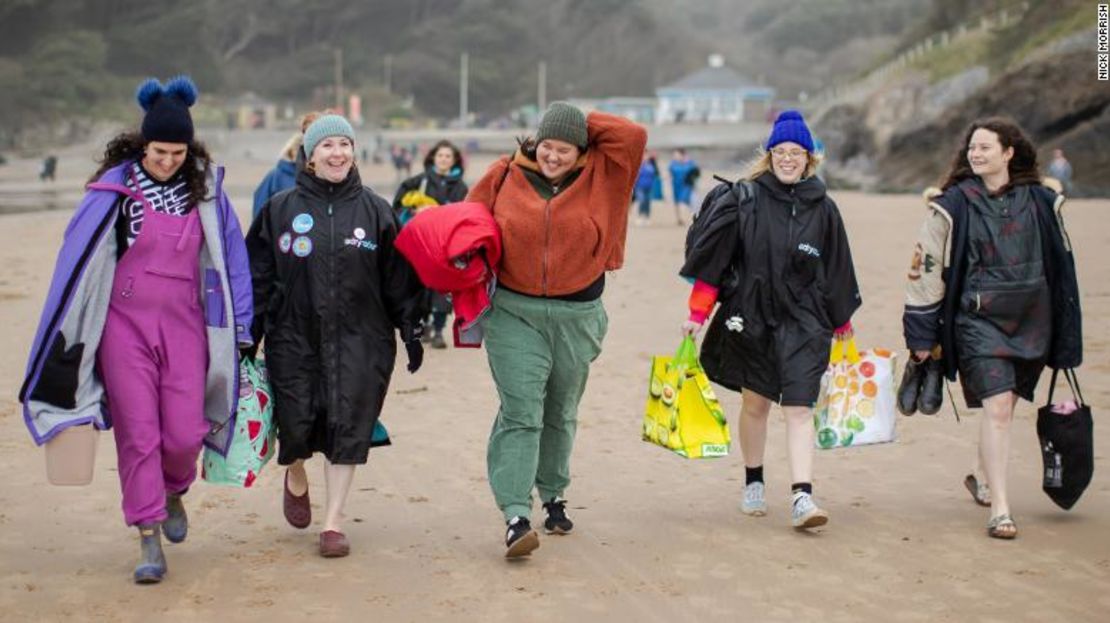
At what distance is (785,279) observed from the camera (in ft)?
22.0

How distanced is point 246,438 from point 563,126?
68.6 inches

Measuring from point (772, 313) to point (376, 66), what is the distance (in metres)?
120

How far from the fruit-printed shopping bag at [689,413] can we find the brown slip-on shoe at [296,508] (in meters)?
1.52

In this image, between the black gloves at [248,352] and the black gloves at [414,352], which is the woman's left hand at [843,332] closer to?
the black gloves at [414,352]

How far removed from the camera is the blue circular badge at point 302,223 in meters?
6.20

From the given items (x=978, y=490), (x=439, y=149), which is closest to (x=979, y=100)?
(x=439, y=149)

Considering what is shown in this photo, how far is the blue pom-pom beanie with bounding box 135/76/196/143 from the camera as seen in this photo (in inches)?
234

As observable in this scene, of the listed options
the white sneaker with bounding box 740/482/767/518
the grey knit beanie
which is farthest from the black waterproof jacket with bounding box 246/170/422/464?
the white sneaker with bounding box 740/482/767/518

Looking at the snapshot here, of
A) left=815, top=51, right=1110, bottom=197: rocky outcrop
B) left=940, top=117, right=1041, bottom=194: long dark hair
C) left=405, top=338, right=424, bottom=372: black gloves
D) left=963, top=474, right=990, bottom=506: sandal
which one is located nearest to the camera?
left=405, top=338, right=424, bottom=372: black gloves

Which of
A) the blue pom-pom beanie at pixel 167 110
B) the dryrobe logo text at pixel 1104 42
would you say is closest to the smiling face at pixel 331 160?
the blue pom-pom beanie at pixel 167 110

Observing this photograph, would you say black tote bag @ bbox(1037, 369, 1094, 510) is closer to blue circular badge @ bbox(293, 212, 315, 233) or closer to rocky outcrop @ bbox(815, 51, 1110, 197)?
blue circular badge @ bbox(293, 212, 315, 233)

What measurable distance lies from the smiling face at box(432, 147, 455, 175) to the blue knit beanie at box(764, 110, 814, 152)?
519 cm

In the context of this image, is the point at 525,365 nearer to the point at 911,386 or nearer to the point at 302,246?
the point at 302,246

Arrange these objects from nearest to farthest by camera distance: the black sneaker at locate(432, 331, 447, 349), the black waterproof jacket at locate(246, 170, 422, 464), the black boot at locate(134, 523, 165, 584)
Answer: the black boot at locate(134, 523, 165, 584)
the black waterproof jacket at locate(246, 170, 422, 464)
the black sneaker at locate(432, 331, 447, 349)
